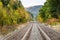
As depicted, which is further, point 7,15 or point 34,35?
point 7,15

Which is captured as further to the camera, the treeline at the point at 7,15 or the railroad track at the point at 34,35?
the treeline at the point at 7,15

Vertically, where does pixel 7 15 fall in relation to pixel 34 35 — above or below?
above

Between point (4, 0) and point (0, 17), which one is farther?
point (4, 0)

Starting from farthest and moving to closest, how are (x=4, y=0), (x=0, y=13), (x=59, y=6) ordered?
(x=59, y=6) < (x=4, y=0) < (x=0, y=13)

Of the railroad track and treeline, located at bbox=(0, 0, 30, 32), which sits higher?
treeline, located at bbox=(0, 0, 30, 32)

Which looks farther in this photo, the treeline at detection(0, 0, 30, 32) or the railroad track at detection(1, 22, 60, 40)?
the treeline at detection(0, 0, 30, 32)

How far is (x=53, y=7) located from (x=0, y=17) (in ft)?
154

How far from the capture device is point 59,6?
8838 centimetres

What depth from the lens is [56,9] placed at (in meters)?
89.9

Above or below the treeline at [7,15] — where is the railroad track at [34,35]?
below

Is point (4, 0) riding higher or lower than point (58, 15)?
higher

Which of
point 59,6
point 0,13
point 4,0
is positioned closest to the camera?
point 0,13

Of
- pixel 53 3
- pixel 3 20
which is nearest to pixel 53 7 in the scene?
pixel 53 3

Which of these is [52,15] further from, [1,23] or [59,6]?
[1,23]
